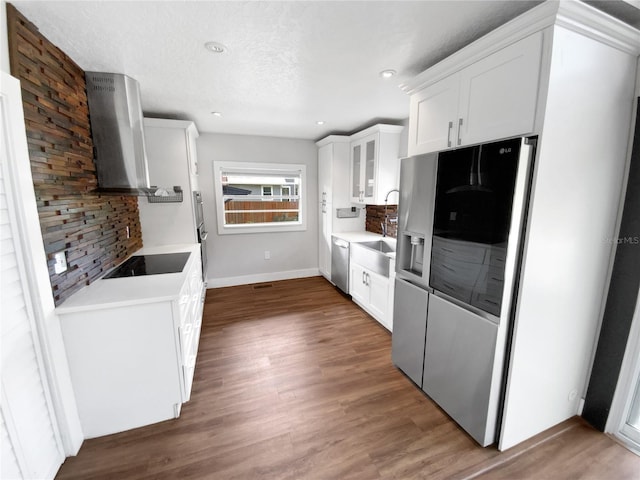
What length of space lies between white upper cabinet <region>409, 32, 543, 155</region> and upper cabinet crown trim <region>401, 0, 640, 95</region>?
1.4 inches

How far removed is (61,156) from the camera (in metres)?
1.60

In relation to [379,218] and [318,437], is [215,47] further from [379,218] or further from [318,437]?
[379,218]

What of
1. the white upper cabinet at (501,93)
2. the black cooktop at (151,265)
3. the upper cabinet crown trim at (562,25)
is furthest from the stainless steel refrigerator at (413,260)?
the black cooktop at (151,265)

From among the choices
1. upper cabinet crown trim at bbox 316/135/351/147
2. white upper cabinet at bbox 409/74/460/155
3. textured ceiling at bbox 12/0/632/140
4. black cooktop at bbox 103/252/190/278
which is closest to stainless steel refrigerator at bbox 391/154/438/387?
white upper cabinet at bbox 409/74/460/155

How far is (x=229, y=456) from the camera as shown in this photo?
1.54 metres

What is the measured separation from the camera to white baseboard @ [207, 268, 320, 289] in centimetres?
418

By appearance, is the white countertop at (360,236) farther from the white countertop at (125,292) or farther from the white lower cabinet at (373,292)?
the white countertop at (125,292)

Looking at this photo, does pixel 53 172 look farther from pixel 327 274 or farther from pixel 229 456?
pixel 327 274

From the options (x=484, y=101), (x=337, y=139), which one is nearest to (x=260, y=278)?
(x=337, y=139)

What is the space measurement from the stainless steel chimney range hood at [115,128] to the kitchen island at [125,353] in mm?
852

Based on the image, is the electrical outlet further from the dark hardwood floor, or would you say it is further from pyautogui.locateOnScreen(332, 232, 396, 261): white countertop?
pyautogui.locateOnScreen(332, 232, 396, 261): white countertop

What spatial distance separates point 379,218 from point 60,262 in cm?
346

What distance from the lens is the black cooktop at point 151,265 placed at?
2111 millimetres

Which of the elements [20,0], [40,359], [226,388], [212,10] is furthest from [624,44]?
[40,359]
